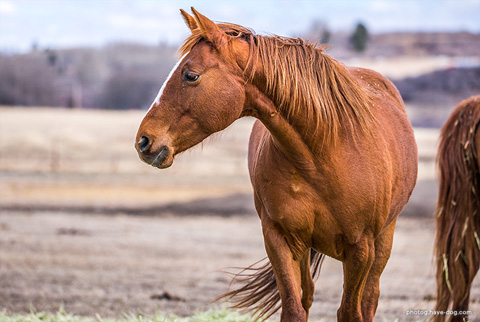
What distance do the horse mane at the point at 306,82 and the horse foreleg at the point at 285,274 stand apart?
1.95ft

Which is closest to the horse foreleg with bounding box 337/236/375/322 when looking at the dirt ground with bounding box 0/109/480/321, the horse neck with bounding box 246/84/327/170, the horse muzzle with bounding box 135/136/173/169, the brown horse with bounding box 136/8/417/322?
the brown horse with bounding box 136/8/417/322

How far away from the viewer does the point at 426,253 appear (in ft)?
35.5

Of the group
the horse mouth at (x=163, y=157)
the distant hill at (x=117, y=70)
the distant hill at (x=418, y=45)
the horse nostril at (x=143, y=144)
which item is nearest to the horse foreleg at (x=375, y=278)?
the horse mouth at (x=163, y=157)

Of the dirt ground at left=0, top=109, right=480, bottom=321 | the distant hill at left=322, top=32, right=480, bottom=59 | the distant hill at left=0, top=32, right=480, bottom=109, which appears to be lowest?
the dirt ground at left=0, top=109, right=480, bottom=321

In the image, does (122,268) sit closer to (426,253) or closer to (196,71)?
(426,253)

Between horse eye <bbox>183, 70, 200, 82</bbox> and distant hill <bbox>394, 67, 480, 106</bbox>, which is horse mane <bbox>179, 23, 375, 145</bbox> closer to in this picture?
horse eye <bbox>183, 70, 200, 82</bbox>

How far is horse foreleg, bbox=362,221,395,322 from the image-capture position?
3826 millimetres

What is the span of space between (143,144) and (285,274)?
3.43 feet

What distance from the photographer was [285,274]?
10.8ft

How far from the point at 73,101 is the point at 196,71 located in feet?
88.3

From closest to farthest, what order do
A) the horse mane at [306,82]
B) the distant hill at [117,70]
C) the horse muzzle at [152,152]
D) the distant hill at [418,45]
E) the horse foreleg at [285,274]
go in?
the horse muzzle at [152,152] < the horse mane at [306,82] < the horse foreleg at [285,274] < the distant hill at [117,70] < the distant hill at [418,45]

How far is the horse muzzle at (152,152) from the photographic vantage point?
2.94m

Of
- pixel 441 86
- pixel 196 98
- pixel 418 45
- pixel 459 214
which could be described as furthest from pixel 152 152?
pixel 418 45

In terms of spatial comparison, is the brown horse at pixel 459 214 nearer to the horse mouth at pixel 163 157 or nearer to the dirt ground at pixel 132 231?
the dirt ground at pixel 132 231
